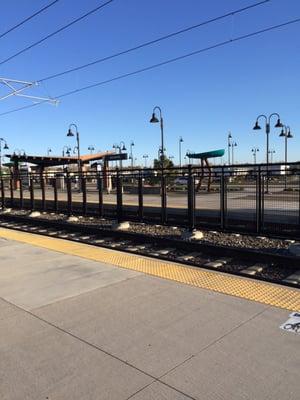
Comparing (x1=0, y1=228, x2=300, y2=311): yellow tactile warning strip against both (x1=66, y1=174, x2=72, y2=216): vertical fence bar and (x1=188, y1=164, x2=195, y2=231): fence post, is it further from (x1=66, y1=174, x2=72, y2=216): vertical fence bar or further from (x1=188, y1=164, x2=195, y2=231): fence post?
(x1=66, y1=174, x2=72, y2=216): vertical fence bar

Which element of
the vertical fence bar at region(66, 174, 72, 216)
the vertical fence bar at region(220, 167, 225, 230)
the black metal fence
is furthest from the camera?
the vertical fence bar at region(66, 174, 72, 216)

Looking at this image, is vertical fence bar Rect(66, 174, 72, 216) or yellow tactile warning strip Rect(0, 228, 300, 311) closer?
yellow tactile warning strip Rect(0, 228, 300, 311)

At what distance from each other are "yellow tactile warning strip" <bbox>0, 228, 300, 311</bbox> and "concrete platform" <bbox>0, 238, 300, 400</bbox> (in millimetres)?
260

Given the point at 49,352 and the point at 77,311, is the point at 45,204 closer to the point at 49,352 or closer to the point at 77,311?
the point at 77,311

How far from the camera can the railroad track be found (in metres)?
7.05

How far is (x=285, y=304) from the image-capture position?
5203 mm

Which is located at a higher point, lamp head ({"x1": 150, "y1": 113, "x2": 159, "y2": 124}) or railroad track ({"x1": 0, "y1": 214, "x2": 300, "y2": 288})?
lamp head ({"x1": 150, "y1": 113, "x2": 159, "y2": 124})

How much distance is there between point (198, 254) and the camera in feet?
28.1

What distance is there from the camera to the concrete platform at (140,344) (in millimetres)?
3344

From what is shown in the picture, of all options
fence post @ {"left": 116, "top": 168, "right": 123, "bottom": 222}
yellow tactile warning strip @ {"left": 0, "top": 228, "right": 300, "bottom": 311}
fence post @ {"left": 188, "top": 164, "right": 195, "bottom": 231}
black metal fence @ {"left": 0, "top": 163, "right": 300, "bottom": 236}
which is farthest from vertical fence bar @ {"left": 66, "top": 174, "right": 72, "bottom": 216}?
fence post @ {"left": 188, "top": 164, "right": 195, "bottom": 231}

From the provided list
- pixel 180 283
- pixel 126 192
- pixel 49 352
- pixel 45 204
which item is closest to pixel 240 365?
pixel 49 352

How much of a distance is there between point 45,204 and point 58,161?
31.1 metres

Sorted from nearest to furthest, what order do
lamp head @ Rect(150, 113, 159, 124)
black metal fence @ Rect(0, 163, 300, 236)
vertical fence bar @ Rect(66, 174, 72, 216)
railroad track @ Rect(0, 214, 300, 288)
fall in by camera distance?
railroad track @ Rect(0, 214, 300, 288) < black metal fence @ Rect(0, 163, 300, 236) < vertical fence bar @ Rect(66, 174, 72, 216) < lamp head @ Rect(150, 113, 159, 124)

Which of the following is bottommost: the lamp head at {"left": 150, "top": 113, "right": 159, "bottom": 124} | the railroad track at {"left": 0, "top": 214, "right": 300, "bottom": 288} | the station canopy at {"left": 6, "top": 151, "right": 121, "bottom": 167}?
the railroad track at {"left": 0, "top": 214, "right": 300, "bottom": 288}
